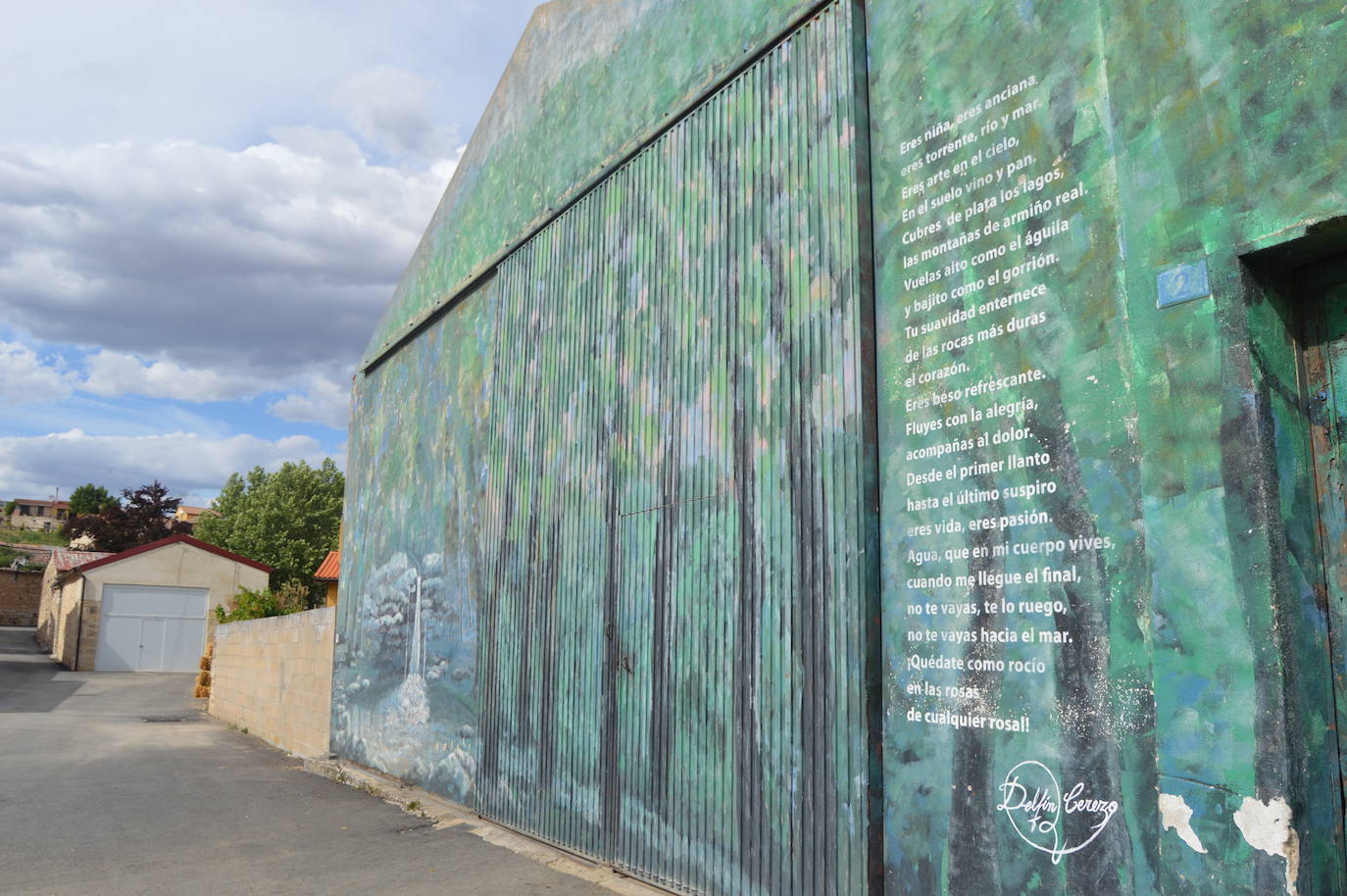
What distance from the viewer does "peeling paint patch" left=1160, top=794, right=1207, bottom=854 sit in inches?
121

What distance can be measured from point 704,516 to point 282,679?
11.0 m

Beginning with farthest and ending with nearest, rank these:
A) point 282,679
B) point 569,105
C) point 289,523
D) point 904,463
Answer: point 289,523 < point 282,679 < point 569,105 < point 904,463

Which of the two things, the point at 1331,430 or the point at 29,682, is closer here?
the point at 1331,430

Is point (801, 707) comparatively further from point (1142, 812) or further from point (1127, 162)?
point (1127, 162)

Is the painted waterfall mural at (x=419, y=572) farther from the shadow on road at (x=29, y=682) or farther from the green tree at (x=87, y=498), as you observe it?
the green tree at (x=87, y=498)

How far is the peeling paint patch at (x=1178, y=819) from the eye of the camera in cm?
309

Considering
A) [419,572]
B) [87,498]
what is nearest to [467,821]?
[419,572]

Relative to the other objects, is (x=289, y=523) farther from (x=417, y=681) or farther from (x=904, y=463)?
(x=904, y=463)

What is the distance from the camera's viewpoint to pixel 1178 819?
3.14m

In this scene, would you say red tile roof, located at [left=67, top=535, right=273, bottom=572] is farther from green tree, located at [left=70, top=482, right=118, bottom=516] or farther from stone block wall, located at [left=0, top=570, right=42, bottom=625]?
green tree, located at [left=70, top=482, right=118, bottom=516]

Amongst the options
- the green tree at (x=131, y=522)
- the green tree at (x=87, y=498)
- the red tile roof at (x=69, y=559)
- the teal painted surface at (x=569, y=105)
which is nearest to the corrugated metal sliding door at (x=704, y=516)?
the teal painted surface at (x=569, y=105)
